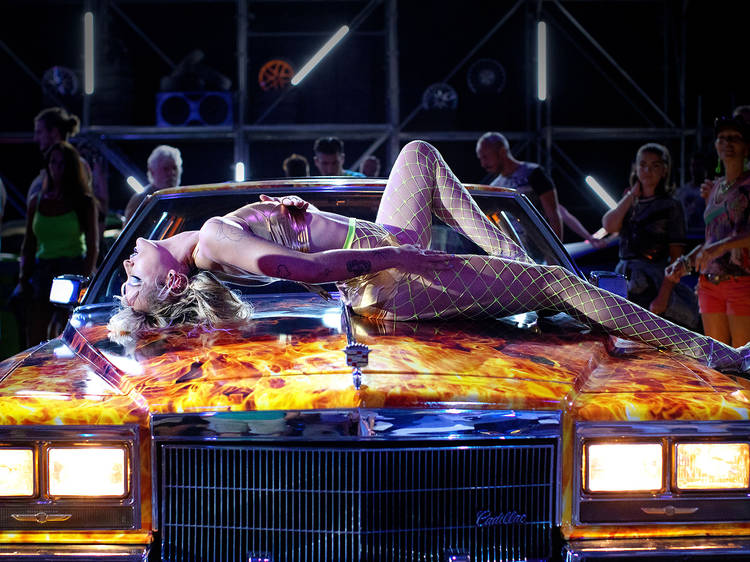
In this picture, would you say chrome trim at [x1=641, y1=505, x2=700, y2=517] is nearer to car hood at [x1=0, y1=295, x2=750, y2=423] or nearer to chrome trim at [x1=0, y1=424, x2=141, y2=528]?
car hood at [x1=0, y1=295, x2=750, y2=423]

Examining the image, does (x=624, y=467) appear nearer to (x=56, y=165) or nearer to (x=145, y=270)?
(x=145, y=270)

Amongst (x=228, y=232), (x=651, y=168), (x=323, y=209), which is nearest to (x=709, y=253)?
(x=651, y=168)

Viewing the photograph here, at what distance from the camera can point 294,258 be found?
8.23ft

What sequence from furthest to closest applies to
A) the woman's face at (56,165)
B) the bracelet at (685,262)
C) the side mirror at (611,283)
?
the woman's face at (56,165), the bracelet at (685,262), the side mirror at (611,283)

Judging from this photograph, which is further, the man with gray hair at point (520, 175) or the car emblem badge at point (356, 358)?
the man with gray hair at point (520, 175)

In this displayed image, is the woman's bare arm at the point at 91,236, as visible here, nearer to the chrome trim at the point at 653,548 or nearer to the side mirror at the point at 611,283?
the side mirror at the point at 611,283

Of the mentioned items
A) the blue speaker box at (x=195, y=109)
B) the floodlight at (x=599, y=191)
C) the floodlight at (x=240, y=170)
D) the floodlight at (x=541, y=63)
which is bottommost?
the floodlight at (x=599, y=191)

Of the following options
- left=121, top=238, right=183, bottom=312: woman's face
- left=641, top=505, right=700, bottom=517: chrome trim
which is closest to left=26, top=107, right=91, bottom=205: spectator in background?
left=121, top=238, right=183, bottom=312: woman's face

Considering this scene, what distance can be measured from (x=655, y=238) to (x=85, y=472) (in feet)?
13.1

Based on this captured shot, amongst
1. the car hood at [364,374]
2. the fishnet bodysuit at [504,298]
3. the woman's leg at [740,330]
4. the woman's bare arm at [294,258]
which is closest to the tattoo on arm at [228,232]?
the woman's bare arm at [294,258]

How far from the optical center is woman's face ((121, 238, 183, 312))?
102 inches

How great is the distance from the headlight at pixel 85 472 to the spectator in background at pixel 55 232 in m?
3.62

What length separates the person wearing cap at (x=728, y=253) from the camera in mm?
4004

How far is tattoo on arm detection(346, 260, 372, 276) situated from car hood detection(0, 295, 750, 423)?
0.58 feet
